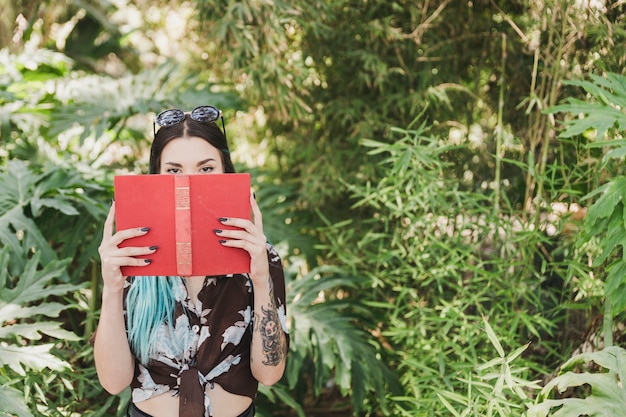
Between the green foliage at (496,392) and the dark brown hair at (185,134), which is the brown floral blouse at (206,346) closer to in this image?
the dark brown hair at (185,134)

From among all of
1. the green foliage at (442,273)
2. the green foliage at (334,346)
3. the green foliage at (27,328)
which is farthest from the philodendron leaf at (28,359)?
the green foliage at (442,273)

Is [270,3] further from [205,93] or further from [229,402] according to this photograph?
[229,402]

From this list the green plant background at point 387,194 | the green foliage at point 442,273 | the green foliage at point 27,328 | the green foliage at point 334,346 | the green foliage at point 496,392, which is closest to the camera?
the green foliage at point 496,392

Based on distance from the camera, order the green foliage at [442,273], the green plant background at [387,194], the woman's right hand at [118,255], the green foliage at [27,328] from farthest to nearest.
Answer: the green foliage at [442,273], the green plant background at [387,194], the green foliage at [27,328], the woman's right hand at [118,255]

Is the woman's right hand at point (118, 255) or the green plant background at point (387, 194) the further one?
the green plant background at point (387, 194)

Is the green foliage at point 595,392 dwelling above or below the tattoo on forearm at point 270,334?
below

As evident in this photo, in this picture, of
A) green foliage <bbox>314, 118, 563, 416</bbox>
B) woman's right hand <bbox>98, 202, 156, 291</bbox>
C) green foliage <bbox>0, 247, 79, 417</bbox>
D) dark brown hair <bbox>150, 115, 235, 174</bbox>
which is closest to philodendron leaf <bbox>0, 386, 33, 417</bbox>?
green foliage <bbox>0, 247, 79, 417</bbox>

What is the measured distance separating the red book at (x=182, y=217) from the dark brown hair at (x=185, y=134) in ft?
0.54

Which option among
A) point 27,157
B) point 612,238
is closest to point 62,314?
point 27,157

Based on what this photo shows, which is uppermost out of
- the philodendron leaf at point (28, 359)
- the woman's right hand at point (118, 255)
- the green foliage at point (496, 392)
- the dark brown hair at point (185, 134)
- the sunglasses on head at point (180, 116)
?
the sunglasses on head at point (180, 116)

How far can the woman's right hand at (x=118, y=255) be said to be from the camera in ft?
4.64

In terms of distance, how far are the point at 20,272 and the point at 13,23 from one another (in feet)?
9.91

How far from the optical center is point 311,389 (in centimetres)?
323

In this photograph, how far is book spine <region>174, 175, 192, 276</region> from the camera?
1.45 meters
